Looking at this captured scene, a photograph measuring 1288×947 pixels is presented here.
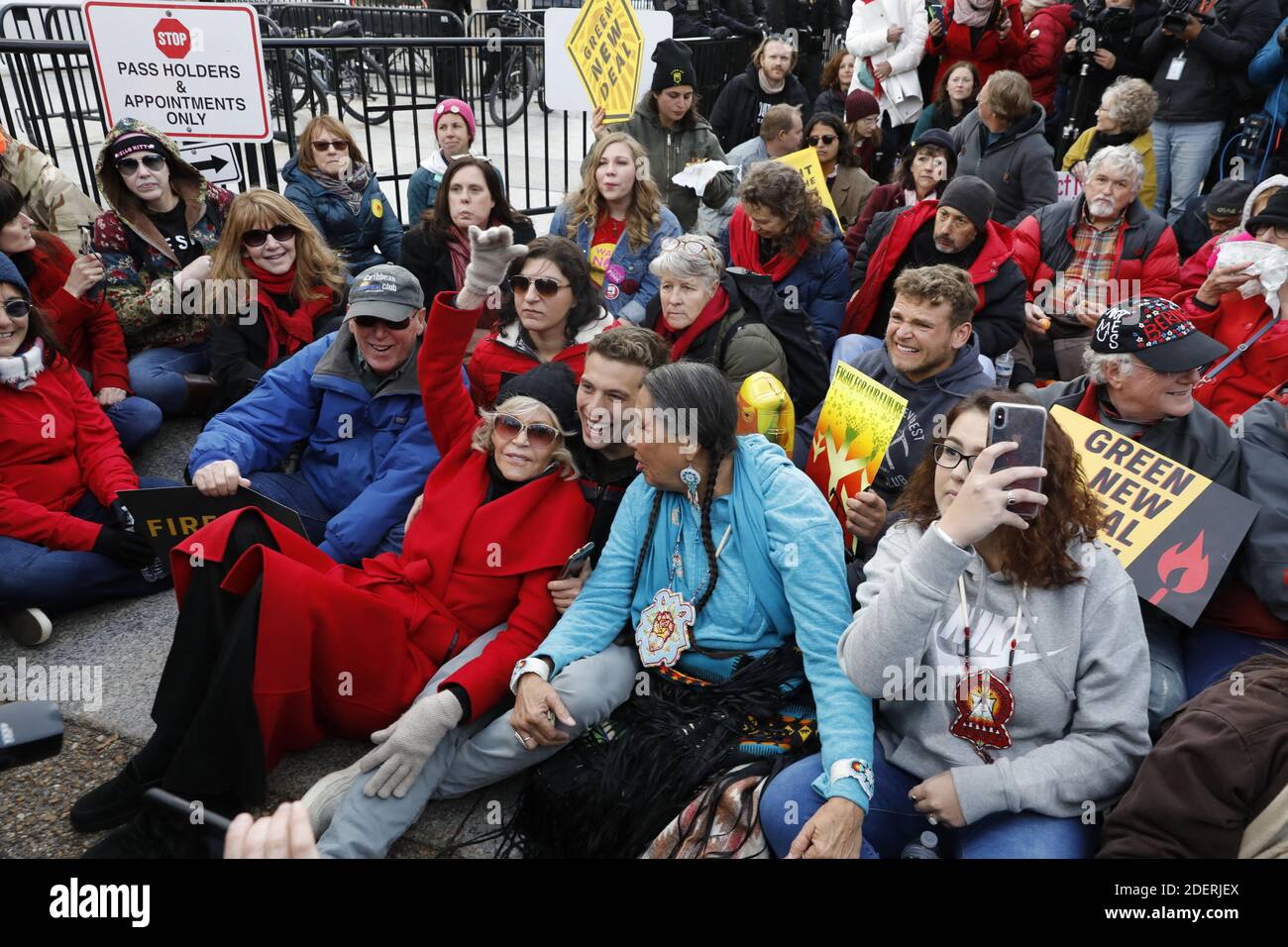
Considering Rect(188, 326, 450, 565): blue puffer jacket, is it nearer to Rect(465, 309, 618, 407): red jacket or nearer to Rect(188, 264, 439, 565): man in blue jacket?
Rect(188, 264, 439, 565): man in blue jacket

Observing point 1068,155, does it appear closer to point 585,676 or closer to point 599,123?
point 599,123

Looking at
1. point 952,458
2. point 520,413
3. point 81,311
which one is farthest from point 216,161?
point 952,458

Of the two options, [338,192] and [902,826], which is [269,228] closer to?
[338,192]

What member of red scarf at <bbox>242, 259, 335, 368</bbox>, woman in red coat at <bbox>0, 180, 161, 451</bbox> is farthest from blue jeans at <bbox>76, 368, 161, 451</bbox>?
red scarf at <bbox>242, 259, 335, 368</bbox>

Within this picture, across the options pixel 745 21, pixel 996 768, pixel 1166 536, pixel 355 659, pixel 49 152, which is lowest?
pixel 355 659

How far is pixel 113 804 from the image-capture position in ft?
9.29

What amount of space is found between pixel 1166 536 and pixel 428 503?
2.42m

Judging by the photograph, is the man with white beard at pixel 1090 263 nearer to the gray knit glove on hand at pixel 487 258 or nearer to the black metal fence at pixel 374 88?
the gray knit glove on hand at pixel 487 258

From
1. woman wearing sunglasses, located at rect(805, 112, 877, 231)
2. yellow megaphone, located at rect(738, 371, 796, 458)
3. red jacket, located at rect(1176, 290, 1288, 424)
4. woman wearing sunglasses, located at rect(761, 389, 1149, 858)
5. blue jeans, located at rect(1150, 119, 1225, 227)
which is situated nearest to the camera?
woman wearing sunglasses, located at rect(761, 389, 1149, 858)

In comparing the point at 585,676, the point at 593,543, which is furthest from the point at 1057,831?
the point at 593,543

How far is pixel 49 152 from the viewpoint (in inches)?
228

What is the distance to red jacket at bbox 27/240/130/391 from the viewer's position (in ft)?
14.5

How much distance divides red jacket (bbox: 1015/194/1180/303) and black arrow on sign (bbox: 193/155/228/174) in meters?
4.57

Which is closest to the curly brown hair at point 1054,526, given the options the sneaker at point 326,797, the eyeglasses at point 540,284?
the sneaker at point 326,797
